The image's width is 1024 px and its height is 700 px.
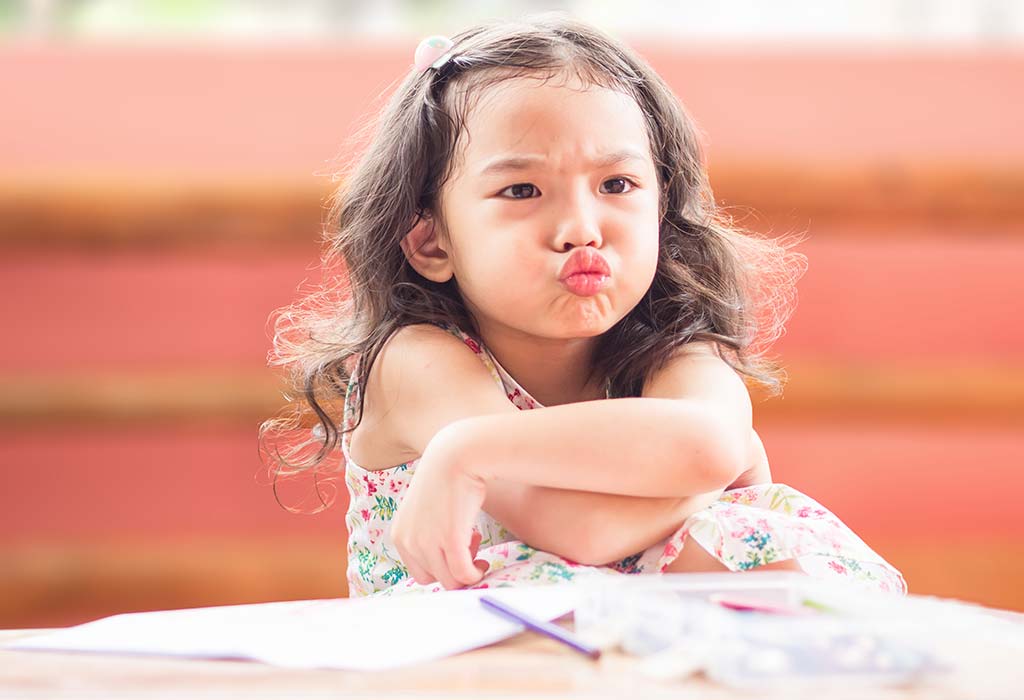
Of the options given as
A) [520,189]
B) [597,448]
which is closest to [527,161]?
[520,189]

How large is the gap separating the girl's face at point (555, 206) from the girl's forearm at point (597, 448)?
0.14 metres

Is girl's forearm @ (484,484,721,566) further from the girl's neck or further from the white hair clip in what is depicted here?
the white hair clip

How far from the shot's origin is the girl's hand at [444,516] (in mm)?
812

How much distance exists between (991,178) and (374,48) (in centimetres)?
128

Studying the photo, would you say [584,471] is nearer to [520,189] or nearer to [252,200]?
[520,189]

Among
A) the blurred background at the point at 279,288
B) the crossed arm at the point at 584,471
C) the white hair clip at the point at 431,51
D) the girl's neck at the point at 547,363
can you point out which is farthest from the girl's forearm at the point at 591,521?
the blurred background at the point at 279,288

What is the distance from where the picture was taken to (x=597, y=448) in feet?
2.68

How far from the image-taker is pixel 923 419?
242 cm

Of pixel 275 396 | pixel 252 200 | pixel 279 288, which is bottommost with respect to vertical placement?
pixel 275 396

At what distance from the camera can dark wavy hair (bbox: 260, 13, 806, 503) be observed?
3.34ft

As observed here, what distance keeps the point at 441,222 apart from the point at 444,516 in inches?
12.6

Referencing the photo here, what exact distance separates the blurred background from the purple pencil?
1715 mm

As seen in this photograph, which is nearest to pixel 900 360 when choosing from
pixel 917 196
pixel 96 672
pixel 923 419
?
pixel 923 419

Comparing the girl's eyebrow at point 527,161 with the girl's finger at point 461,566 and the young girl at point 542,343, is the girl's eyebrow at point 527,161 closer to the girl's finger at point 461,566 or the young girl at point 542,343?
the young girl at point 542,343
